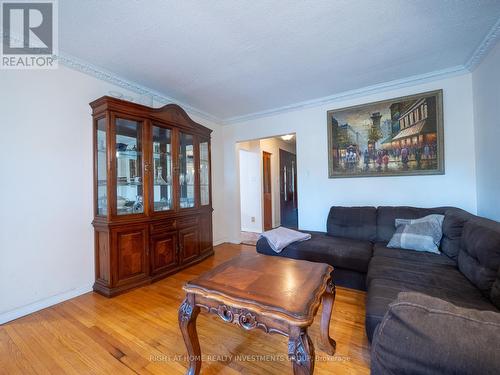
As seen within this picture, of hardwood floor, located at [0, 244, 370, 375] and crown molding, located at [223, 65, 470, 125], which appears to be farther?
crown molding, located at [223, 65, 470, 125]

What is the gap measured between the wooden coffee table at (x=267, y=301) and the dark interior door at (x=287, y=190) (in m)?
4.54

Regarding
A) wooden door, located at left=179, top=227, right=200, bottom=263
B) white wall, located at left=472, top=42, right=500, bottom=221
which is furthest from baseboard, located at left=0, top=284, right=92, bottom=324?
white wall, located at left=472, top=42, right=500, bottom=221

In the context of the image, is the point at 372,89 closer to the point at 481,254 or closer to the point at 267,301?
the point at 481,254

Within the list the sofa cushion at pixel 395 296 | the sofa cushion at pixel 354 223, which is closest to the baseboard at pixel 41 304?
the sofa cushion at pixel 395 296

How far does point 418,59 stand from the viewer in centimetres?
230

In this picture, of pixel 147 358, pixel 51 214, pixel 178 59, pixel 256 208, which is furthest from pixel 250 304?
pixel 256 208

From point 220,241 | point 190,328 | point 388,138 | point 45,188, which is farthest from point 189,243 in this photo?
point 388,138

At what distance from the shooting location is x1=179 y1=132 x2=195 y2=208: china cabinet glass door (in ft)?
9.88

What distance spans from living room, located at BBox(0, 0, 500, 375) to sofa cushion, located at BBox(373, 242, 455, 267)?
0.15 feet

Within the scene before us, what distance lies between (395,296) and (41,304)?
2942 mm

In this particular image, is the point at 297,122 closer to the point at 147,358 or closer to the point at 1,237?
the point at 147,358

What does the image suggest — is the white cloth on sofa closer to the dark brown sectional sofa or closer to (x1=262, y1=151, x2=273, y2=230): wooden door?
the dark brown sectional sofa

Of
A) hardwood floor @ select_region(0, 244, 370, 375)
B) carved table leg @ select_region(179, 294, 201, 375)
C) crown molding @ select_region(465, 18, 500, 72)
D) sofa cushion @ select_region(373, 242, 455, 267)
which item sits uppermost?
crown molding @ select_region(465, 18, 500, 72)

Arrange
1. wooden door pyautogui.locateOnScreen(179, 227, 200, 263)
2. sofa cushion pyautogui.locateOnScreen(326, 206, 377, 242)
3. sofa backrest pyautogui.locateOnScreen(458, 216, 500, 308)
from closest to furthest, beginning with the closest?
sofa backrest pyautogui.locateOnScreen(458, 216, 500, 308) → sofa cushion pyautogui.locateOnScreen(326, 206, 377, 242) → wooden door pyautogui.locateOnScreen(179, 227, 200, 263)
